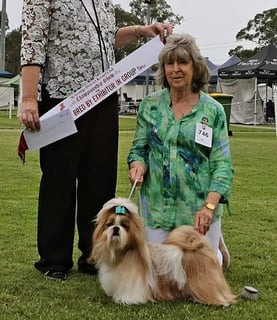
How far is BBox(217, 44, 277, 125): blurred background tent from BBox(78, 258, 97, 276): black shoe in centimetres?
2039

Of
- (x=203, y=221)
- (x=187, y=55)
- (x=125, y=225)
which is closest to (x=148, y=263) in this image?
(x=125, y=225)

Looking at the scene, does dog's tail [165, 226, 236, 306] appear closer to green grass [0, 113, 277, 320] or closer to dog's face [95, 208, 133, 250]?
green grass [0, 113, 277, 320]

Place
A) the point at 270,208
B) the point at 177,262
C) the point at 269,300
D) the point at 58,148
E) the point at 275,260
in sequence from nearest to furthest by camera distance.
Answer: the point at 177,262 < the point at 269,300 < the point at 58,148 < the point at 275,260 < the point at 270,208

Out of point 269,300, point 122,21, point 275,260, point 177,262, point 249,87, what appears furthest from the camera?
point 122,21

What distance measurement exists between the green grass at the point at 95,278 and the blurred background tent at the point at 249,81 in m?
16.6

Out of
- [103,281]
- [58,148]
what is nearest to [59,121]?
[58,148]

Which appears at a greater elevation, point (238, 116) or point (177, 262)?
point (238, 116)

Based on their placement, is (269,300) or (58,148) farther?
(58,148)

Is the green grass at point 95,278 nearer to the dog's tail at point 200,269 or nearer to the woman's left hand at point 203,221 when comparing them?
the dog's tail at point 200,269

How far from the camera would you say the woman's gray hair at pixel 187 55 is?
A: 132 inches

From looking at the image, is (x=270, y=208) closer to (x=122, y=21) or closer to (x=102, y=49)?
(x=102, y=49)

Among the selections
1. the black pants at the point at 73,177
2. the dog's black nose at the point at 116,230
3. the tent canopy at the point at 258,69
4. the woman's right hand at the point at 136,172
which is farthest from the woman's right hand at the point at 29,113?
the tent canopy at the point at 258,69

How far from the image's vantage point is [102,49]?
3623 millimetres

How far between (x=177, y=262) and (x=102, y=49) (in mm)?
1393
